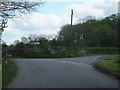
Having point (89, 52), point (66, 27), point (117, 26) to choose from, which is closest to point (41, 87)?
point (117, 26)

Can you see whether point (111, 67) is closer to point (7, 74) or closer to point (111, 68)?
point (111, 68)

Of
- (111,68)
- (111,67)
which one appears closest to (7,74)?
(111,68)

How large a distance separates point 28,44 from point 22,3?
2763 centimetres

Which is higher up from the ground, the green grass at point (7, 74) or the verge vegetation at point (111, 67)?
the green grass at point (7, 74)

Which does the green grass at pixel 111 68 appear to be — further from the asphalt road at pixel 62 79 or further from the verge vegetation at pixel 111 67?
the asphalt road at pixel 62 79

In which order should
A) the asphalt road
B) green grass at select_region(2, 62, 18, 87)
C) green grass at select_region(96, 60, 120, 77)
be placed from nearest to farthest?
the asphalt road → green grass at select_region(2, 62, 18, 87) → green grass at select_region(96, 60, 120, 77)

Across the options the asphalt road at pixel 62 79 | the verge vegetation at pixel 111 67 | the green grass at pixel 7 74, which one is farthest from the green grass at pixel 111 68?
the green grass at pixel 7 74

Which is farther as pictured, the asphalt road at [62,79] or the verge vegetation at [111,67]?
the verge vegetation at [111,67]

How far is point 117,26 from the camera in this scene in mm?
13070

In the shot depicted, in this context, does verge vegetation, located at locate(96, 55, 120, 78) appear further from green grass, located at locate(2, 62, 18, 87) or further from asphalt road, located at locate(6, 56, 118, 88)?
green grass, located at locate(2, 62, 18, 87)

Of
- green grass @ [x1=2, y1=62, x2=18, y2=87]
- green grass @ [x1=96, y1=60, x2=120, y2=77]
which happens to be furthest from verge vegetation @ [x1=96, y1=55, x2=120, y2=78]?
green grass @ [x1=2, y1=62, x2=18, y2=87]

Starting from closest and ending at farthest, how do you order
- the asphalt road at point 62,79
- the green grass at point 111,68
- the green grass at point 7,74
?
the asphalt road at point 62,79 < the green grass at point 7,74 < the green grass at point 111,68

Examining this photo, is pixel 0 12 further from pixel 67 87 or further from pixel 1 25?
pixel 67 87

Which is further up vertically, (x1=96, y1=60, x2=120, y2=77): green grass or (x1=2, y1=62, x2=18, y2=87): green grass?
(x1=2, y1=62, x2=18, y2=87): green grass
